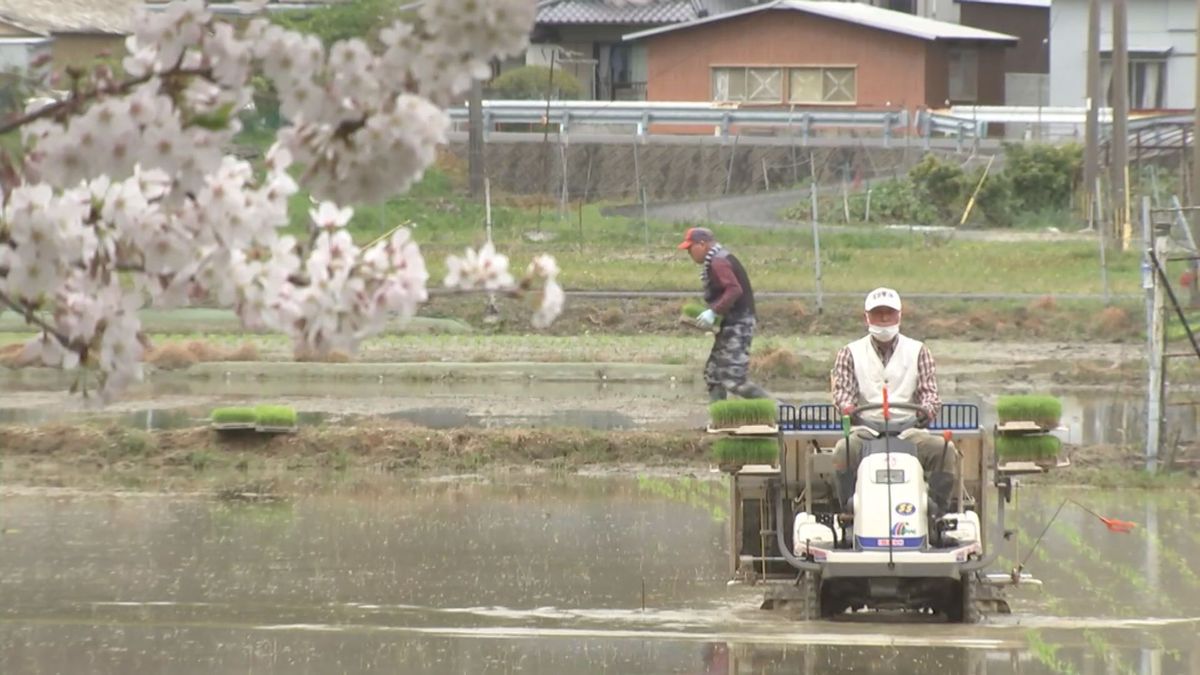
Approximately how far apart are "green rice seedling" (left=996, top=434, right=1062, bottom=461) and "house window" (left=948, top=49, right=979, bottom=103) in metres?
46.1

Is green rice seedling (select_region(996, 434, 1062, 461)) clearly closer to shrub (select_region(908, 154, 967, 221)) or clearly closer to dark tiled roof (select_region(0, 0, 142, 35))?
shrub (select_region(908, 154, 967, 221))

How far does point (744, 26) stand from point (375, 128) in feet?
170

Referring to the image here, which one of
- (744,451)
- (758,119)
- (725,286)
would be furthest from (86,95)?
(758,119)

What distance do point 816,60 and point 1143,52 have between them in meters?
8.74

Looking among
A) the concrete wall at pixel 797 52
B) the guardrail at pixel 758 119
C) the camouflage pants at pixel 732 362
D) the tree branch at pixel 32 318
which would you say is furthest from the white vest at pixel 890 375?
the concrete wall at pixel 797 52

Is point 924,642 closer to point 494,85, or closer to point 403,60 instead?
point 403,60

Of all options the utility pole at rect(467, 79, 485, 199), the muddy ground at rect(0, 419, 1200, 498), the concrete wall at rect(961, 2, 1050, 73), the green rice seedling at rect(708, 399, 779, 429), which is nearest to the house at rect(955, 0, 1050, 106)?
the concrete wall at rect(961, 2, 1050, 73)

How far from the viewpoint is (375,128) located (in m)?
5.50

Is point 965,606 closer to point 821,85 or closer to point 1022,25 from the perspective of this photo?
point 821,85

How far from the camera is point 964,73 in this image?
190 feet

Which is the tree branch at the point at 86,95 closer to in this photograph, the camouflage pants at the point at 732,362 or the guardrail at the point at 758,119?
the camouflage pants at the point at 732,362

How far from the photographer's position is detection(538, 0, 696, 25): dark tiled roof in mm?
61812

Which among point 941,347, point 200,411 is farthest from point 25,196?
point 941,347

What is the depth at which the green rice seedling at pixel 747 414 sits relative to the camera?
40.3ft
